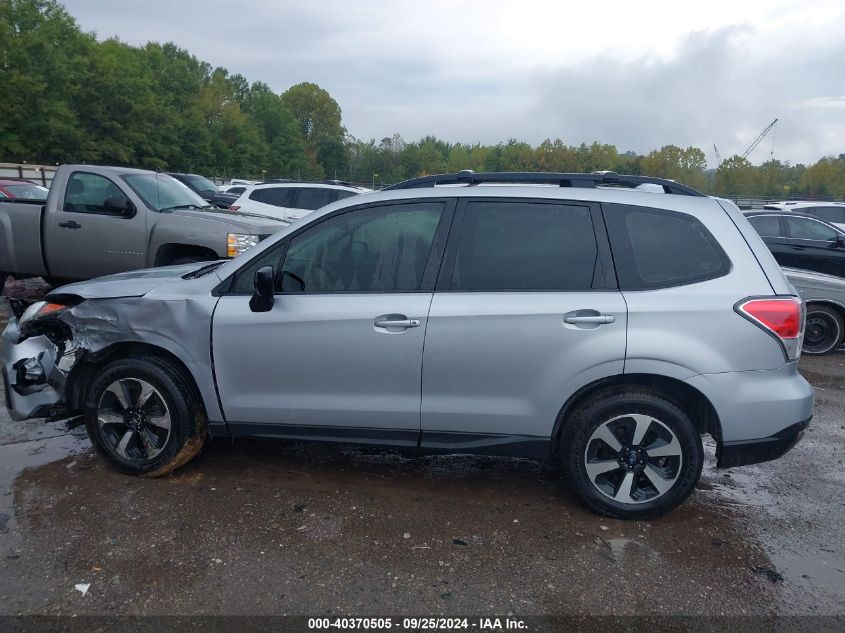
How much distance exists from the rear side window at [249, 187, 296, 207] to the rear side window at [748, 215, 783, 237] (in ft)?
27.0

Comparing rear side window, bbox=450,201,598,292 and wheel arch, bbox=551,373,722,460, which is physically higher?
rear side window, bbox=450,201,598,292

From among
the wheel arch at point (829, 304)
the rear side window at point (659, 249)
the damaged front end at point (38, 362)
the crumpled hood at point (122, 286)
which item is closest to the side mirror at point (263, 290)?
the crumpled hood at point (122, 286)

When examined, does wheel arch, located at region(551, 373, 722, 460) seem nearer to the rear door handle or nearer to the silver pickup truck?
the rear door handle

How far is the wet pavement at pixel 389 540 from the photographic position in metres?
3.06

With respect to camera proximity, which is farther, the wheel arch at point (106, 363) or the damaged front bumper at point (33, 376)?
the damaged front bumper at point (33, 376)

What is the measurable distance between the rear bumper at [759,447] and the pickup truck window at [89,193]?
747 centimetres

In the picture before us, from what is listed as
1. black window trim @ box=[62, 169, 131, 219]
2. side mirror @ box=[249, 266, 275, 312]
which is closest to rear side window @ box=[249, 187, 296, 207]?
black window trim @ box=[62, 169, 131, 219]

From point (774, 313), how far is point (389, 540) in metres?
2.31

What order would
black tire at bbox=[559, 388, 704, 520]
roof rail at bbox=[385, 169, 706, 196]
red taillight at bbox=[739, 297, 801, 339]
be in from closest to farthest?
red taillight at bbox=[739, 297, 801, 339] → black tire at bbox=[559, 388, 704, 520] → roof rail at bbox=[385, 169, 706, 196]

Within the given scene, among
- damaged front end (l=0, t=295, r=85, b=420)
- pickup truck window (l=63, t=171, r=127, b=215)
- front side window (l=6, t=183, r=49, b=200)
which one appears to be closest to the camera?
damaged front end (l=0, t=295, r=85, b=420)

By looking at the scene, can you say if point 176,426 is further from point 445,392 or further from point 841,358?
point 841,358

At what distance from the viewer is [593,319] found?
3596 mm

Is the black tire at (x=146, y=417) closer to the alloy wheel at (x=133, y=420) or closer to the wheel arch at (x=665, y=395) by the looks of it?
the alloy wheel at (x=133, y=420)

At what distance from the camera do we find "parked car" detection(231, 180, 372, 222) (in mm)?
13188
